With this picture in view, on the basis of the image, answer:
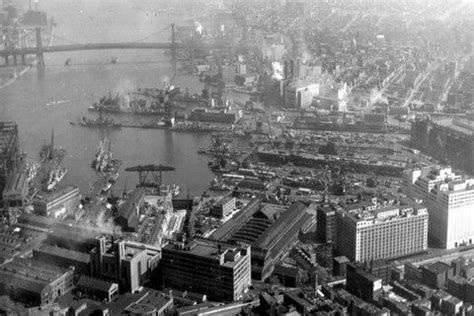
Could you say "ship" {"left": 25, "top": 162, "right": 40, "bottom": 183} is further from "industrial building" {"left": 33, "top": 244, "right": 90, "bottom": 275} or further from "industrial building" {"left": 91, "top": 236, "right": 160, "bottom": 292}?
"industrial building" {"left": 91, "top": 236, "right": 160, "bottom": 292}

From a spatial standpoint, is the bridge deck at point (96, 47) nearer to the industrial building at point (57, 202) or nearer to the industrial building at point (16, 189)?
the industrial building at point (16, 189)

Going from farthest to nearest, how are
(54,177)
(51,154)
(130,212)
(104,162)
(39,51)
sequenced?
1. (39,51)
2. (51,154)
3. (104,162)
4. (54,177)
5. (130,212)

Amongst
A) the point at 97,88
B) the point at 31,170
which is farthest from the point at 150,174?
the point at 97,88

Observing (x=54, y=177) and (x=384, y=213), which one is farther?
(x=54, y=177)

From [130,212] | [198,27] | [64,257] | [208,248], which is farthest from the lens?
[198,27]

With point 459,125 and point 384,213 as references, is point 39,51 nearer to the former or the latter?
point 459,125

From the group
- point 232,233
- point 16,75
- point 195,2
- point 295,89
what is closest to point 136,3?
point 195,2

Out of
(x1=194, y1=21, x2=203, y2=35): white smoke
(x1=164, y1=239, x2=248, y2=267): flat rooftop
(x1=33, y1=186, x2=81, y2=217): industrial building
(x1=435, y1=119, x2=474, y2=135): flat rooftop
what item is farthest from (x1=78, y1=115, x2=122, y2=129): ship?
(x1=194, y1=21, x2=203, y2=35): white smoke

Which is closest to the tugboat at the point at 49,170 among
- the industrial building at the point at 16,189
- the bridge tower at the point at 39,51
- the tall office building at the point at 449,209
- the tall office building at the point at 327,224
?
the industrial building at the point at 16,189
